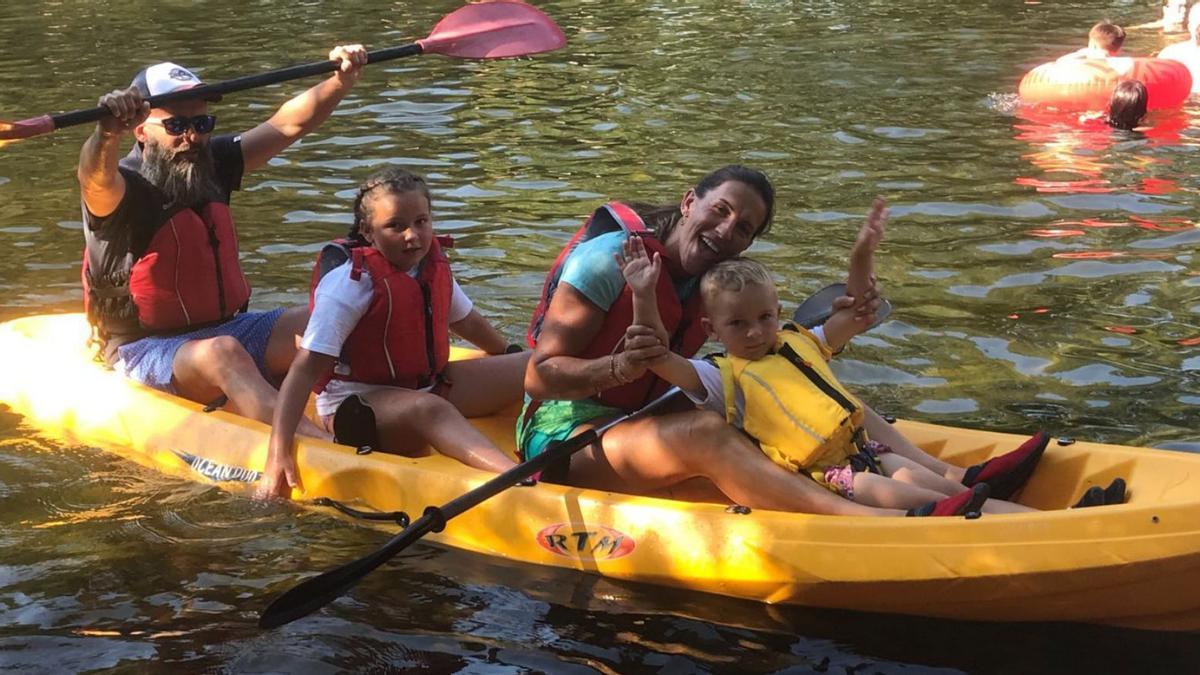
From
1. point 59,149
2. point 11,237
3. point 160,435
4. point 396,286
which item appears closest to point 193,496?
point 160,435

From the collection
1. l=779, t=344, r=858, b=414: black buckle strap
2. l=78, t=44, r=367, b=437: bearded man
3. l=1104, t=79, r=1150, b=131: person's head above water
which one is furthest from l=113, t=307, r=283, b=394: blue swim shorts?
l=1104, t=79, r=1150, b=131: person's head above water

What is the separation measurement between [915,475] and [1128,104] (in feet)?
19.7

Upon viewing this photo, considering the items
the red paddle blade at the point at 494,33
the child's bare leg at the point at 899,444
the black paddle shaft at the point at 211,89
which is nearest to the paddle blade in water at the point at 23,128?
the black paddle shaft at the point at 211,89

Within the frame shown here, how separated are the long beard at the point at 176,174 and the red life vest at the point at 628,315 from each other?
1409mm

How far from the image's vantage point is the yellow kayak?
139 inches

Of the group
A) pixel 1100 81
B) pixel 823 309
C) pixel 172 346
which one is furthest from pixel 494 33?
pixel 1100 81

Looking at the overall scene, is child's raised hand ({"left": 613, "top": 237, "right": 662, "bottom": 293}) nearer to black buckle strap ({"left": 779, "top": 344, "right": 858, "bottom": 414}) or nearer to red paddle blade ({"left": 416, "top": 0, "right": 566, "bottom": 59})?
black buckle strap ({"left": 779, "top": 344, "right": 858, "bottom": 414})

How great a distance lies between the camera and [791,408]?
383 centimetres

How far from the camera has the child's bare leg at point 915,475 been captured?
393 centimetres

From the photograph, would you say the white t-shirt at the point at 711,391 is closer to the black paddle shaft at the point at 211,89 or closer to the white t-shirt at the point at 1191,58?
the black paddle shaft at the point at 211,89

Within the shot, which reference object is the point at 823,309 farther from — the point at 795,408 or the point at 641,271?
the point at 641,271

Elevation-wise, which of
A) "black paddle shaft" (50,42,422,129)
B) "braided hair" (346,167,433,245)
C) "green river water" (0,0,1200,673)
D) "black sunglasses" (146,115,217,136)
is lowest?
"green river water" (0,0,1200,673)

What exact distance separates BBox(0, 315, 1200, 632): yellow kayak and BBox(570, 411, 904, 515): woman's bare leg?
0.26ft

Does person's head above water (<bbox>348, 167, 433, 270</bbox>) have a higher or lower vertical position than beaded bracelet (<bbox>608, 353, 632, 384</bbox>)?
higher
